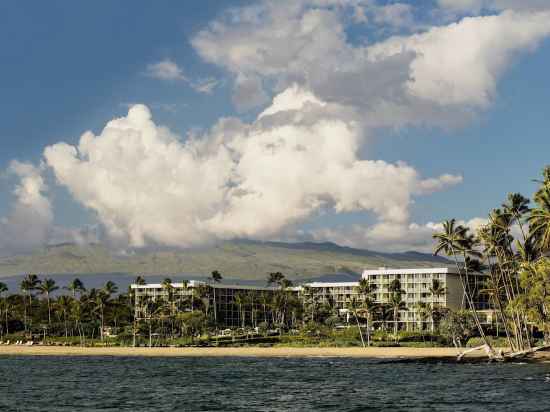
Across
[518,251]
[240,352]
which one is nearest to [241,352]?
[240,352]

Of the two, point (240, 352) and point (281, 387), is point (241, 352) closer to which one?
point (240, 352)

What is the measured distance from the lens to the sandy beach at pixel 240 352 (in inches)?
6191

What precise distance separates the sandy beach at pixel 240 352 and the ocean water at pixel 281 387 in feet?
86.9

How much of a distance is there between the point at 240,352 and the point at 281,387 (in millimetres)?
83421

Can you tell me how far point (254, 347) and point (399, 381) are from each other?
95008 mm

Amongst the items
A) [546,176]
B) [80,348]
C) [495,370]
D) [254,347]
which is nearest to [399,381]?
[495,370]

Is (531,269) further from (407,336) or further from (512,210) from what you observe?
(407,336)

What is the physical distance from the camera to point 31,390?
89688 mm

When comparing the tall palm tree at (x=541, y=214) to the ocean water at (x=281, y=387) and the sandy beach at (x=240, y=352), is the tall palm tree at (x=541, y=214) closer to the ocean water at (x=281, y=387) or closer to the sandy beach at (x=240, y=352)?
the ocean water at (x=281, y=387)

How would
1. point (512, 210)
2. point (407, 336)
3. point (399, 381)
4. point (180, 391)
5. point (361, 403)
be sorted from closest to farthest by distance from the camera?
point (361, 403) → point (180, 391) → point (399, 381) → point (512, 210) → point (407, 336)

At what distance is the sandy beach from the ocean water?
26497 millimetres

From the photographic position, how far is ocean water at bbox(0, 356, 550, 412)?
236 feet

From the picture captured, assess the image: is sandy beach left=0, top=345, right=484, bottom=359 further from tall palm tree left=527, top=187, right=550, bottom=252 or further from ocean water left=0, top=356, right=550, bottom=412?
tall palm tree left=527, top=187, right=550, bottom=252

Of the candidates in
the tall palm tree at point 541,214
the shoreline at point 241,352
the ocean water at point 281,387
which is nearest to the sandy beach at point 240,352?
the shoreline at point 241,352
